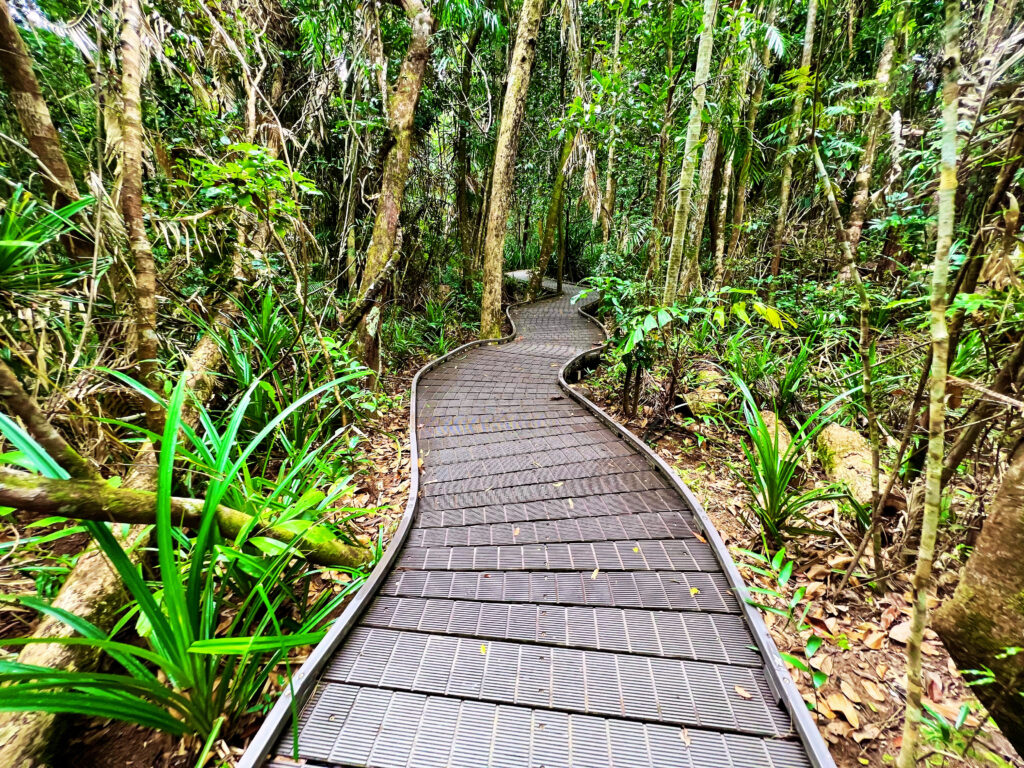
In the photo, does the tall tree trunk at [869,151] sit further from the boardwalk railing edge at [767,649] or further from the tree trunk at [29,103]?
the tree trunk at [29,103]

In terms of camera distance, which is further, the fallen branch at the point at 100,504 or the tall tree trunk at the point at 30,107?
the tall tree trunk at the point at 30,107

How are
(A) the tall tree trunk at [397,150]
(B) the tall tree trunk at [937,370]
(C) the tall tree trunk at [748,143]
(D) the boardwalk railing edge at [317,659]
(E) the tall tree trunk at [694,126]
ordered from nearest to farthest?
1. (B) the tall tree trunk at [937,370]
2. (D) the boardwalk railing edge at [317,659]
3. (E) the tall tree trunk at [694,126]
4. (A) the tall tree trunk at [397,150]
5. (C) the tall tree trunk at [748,143]

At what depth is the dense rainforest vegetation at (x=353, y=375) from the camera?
1.42m

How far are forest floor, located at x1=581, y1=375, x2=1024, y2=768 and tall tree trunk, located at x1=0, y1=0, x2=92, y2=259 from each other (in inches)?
163

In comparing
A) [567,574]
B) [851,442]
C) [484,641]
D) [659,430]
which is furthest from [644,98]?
[484,641]

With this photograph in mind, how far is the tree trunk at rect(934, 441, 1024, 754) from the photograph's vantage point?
1.34 m

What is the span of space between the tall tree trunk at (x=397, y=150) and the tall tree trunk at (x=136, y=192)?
9.60 ft

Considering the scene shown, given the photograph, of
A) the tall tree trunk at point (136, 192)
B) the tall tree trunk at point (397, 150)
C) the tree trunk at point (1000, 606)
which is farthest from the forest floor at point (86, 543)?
the tree trunk at point (1000, 606)

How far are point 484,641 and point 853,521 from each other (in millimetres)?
2437

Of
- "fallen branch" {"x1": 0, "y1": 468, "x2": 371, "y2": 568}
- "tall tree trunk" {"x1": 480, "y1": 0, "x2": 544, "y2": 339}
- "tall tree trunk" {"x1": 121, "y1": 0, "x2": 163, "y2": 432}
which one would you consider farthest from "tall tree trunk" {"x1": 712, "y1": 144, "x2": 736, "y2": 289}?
"fallen branch" {"x1": 0, "y1": 468, "x2": 371, "y2": 568}

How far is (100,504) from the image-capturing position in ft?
3.87

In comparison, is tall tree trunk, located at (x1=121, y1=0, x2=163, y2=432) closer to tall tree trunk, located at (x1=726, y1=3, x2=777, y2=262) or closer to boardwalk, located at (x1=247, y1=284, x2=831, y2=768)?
boardwalk, located at (x1=247, y1=284, x2=831, y2=768)

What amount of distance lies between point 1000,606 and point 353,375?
330 cm

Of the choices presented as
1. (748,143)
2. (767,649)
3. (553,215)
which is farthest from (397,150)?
(553,215)
